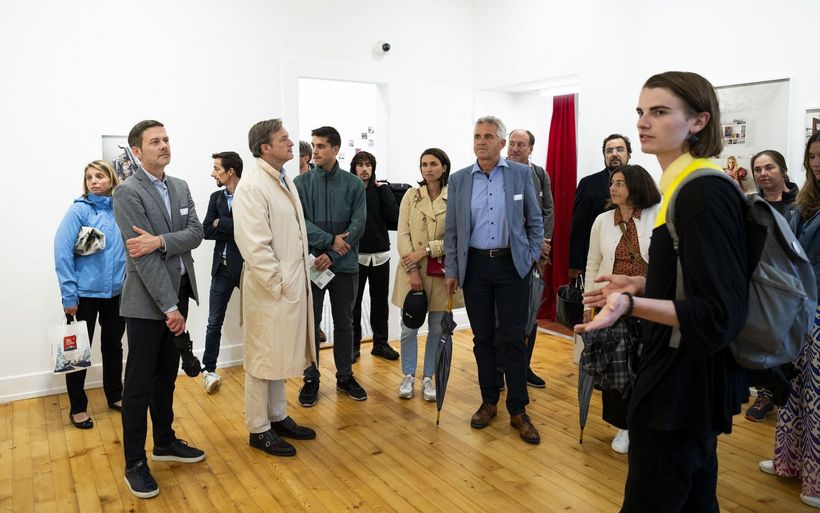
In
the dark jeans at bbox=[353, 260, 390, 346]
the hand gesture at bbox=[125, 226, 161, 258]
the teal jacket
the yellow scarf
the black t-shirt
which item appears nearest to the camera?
the black t-shirt

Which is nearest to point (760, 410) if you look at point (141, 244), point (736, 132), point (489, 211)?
point (736, 132)

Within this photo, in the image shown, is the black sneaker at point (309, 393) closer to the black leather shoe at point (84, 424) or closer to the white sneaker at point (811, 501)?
the black leather shoe at point (84, 424)

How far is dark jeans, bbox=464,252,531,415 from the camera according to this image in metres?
3.80

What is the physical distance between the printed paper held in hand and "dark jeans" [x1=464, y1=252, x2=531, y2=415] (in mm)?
943

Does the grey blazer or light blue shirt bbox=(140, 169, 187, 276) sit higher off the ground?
light blue shirt bbox=(140, 169, 187, 276)

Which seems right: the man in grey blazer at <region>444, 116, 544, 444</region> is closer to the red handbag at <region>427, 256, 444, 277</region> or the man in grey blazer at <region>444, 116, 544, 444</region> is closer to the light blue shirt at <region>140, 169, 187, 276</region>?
the red handbag at <region>427, 256, 444, 277</region>

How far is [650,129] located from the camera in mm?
1679

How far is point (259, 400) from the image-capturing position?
3.55 m

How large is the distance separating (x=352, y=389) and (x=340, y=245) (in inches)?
41.3

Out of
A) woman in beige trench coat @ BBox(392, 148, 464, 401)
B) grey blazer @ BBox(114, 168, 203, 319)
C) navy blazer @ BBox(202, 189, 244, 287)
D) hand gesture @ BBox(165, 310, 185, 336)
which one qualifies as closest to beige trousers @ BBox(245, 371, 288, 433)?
hand gesture @ BBox(165, 310, 185, 336)

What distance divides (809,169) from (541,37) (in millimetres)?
3189

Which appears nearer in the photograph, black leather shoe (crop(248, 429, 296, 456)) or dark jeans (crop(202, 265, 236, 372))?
black leather shoe (crop(248, 429, 296, 456))

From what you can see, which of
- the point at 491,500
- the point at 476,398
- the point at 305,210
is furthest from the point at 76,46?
the point at 491,500

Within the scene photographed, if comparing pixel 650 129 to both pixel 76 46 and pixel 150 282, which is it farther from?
pixel 76 46
